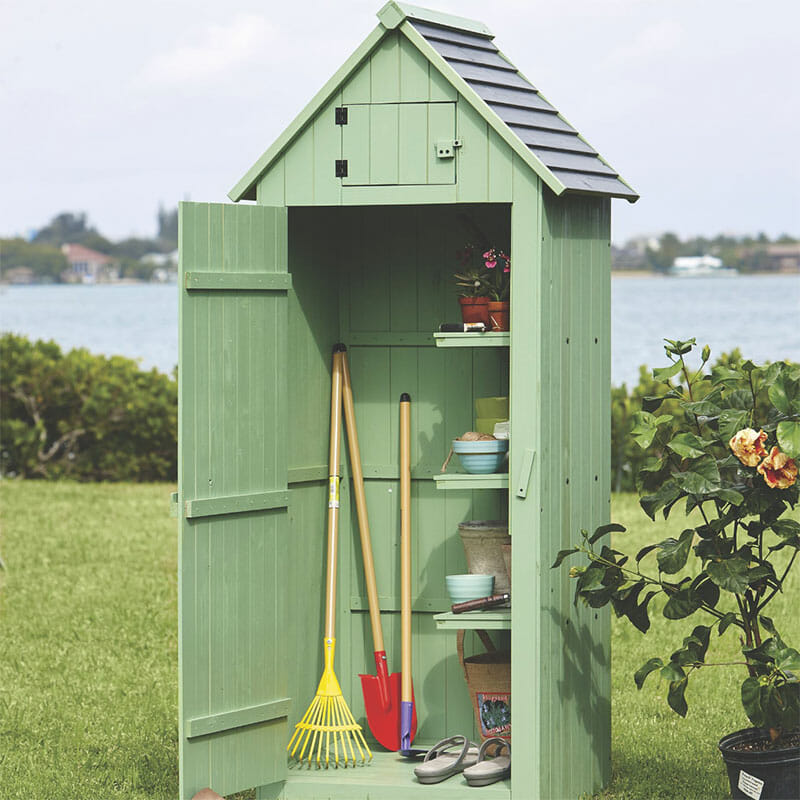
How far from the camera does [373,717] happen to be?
18.3 feet

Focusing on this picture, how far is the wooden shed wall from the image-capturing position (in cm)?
480

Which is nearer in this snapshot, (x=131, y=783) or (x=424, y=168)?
(x=424, y=168)

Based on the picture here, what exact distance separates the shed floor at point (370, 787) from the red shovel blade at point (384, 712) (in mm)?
276

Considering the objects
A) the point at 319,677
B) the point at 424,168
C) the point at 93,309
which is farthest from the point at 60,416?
the point at 93,309

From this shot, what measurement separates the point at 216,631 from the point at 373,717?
102 cm

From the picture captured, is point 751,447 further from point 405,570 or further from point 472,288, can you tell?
point 405,570

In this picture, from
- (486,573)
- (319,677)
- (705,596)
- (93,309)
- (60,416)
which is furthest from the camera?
(93,309)

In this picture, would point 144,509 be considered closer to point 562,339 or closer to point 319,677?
point 319,677

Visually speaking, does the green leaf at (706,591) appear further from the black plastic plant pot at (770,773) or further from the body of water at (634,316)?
the body of water at (634,316)

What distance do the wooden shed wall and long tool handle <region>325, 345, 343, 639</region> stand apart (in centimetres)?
84

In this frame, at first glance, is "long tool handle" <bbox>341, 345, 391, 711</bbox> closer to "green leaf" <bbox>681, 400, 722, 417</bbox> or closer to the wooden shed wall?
the wooden shed wall

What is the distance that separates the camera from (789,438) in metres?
4.49

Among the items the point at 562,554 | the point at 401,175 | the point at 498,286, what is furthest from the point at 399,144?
the point at 562,554

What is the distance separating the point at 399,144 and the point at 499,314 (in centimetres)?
70
